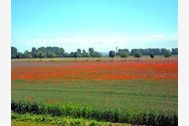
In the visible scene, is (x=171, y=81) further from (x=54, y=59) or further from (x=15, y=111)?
(x=54, y=59)

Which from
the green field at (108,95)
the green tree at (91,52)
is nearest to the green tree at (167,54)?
the green field at (108,95)

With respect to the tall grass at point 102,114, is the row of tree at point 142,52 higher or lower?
higher

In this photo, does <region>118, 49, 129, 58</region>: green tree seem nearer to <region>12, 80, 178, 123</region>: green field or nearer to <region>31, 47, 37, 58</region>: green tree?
<region>12, 80, 178, 123</region>: green field

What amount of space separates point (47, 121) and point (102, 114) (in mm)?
1028

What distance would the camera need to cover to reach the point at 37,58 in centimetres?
1105

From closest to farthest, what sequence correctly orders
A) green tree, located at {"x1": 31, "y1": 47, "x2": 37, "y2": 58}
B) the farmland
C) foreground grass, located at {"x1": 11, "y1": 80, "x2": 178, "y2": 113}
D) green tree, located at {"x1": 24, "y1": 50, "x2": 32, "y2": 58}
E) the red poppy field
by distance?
the farmland < foreground grass, located at {"x1": 11, "y1": 80, "x2": 178, "y2": 113} < the red poppy field < green tree, located at {"x1": 24, "y1": 50, "x2": 32, "y2": 58} < green tree, located at {"x1": 31, "y1": 47, "x2": 37, "y2": 58}

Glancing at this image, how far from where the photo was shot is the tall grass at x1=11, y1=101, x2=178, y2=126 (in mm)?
6613

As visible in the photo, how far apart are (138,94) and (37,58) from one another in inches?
148

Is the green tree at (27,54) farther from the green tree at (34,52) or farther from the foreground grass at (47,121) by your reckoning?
the foreground grass at (47,121)

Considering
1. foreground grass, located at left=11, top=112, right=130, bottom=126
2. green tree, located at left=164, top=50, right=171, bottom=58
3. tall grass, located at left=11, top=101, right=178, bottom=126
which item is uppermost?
green tree, located at left=164, top=50, right=171, bottom=58

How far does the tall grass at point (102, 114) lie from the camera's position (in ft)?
21.7

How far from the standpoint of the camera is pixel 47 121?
6.93 metres

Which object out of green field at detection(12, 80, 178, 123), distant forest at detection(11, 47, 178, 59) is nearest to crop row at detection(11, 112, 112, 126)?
green field at detection(12, 80, 178, 123)
